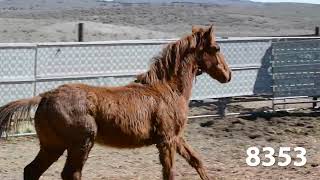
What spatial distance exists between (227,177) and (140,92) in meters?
1.80

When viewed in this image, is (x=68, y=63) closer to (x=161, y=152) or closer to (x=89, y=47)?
(x=89, y=47)

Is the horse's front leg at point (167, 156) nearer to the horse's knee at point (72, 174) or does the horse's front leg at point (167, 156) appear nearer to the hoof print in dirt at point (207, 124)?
the horse's knee at point (72, 174)

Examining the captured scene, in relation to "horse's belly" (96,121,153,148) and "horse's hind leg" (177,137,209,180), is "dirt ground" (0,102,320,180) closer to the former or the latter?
"horse's hind leg" (177,137,209,180)

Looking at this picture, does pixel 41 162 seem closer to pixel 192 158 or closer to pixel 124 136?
pixel 124 136

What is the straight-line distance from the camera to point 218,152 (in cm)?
1016

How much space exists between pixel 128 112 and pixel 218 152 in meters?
3.36

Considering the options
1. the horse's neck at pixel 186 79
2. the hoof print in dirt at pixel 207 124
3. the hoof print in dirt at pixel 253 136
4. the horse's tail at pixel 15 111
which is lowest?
the hoof print in dirt at pixel 207 124

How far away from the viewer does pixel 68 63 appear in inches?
456

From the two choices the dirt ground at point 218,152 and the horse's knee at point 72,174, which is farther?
the dirt ground at point 218,152

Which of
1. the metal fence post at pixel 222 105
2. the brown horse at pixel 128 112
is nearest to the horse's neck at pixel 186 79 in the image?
the brown horse at pixel 128 112

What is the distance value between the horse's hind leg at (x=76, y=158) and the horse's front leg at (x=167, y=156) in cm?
83

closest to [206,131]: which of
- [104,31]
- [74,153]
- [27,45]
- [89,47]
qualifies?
[89,47]

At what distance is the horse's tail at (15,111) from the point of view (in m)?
6.79

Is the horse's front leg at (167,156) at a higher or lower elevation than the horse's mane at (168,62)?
lower
